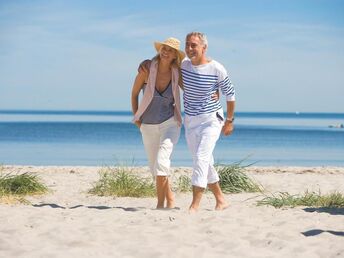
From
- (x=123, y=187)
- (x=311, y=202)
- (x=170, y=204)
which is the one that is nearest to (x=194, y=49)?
(x=170, y=204)

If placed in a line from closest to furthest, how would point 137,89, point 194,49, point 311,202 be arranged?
point 194,49
point 137,89
point 311,202

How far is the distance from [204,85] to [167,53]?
51 cm

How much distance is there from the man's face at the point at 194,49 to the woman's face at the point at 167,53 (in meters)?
0.18

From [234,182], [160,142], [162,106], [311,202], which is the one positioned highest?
[162,106]

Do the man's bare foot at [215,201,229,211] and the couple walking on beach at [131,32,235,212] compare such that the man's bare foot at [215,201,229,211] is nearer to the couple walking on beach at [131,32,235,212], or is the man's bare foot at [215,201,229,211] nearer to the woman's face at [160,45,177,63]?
the couple walking on beach at [131,32,235,212]

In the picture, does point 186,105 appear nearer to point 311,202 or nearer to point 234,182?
point 311,202

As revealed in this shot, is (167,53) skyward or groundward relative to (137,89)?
skyward

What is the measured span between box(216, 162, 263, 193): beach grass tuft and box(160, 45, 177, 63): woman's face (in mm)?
3092

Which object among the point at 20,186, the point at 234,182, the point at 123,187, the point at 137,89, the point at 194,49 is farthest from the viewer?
the point at 234,182

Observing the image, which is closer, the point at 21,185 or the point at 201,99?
the point at 201,99

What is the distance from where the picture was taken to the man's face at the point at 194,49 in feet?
22.4

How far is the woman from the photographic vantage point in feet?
23.1

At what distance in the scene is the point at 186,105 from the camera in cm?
701

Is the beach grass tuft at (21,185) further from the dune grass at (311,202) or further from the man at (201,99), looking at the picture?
the dune grass at (311,202)
